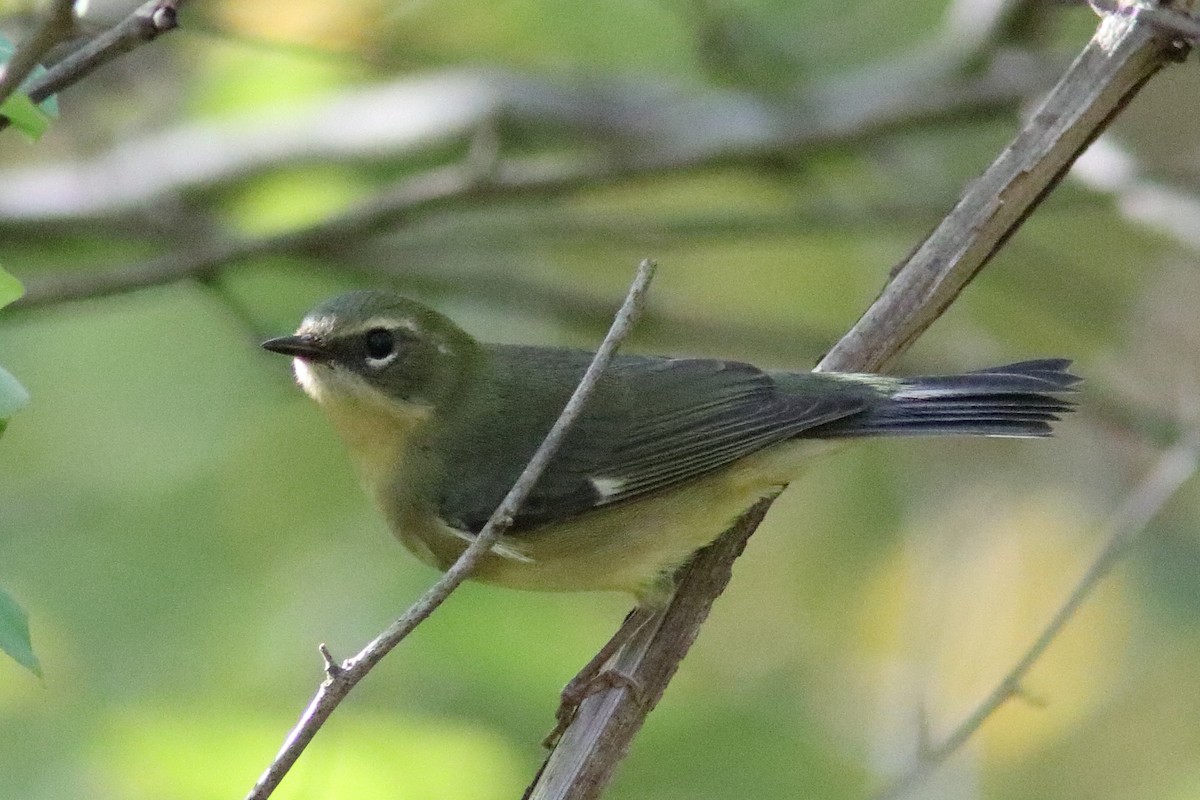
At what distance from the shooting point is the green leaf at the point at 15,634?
6.01 feet

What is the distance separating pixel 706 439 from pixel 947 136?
3.69m

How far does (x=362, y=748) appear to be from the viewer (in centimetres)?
358

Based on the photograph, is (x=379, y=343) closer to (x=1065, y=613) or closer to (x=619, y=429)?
(x=619, y=429)

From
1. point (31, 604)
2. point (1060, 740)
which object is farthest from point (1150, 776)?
point (31, 604)

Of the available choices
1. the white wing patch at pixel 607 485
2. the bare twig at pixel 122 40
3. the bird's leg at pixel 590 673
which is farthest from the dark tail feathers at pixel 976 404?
the bare twig at pixel 122 40

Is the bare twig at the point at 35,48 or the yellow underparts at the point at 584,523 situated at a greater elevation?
the yellow underparts at the point at 584,523

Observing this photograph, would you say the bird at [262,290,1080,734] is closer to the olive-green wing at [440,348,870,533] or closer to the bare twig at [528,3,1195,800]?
the olive-green wing at [440,348,870,533]

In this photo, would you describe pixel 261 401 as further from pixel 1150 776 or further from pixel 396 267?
pixel 1150 776

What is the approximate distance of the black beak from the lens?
3707 millimetres

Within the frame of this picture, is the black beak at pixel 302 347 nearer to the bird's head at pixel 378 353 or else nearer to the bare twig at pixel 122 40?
the bird's head at pixel 378 353

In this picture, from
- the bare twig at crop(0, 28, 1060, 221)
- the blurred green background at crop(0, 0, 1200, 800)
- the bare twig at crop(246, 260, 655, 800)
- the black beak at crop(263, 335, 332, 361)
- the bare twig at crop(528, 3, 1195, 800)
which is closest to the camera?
the bare twig at crop(246, 260, 655, 800)

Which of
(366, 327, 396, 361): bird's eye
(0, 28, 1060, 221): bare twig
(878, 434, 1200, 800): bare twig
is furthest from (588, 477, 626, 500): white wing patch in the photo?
(0, 28, 1060, 221): bare twig

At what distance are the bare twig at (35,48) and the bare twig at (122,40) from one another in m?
0.13

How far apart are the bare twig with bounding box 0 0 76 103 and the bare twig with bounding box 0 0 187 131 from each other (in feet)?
0.42
